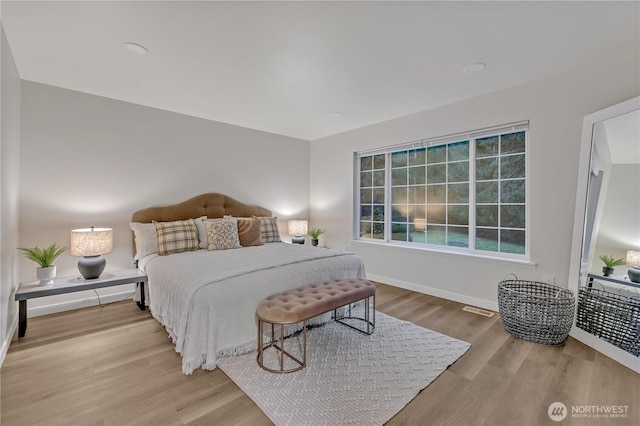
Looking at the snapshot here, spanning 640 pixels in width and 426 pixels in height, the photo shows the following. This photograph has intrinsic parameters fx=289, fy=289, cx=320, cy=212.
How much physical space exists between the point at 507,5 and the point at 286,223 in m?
4.12

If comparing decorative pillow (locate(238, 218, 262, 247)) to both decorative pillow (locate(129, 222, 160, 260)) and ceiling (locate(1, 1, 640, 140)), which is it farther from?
ceiling (locate(1, 1, 640, 140))

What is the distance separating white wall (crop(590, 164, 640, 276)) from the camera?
89.6 inches

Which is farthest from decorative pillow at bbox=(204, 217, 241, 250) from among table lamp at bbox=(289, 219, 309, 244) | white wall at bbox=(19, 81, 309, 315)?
table lamp at bbox=(289, 219, 309, 244)

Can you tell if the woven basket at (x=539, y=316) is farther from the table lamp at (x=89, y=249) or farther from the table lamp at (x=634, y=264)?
the table lamp at (x=89, y=249)

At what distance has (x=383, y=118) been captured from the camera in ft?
13.6

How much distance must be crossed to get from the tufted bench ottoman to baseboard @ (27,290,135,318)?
7.44 feet

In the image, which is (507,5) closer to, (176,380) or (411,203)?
(411,203)

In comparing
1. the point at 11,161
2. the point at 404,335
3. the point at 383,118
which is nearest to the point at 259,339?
the point at 404,335

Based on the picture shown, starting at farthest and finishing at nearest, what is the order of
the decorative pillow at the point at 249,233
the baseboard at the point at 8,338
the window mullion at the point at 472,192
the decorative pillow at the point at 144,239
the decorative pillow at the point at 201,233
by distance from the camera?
the decorative pillow at the point at 249,233 < the decorative pillow at the point at 201,233 < the window mullion at the point at 472,192 < the decorative pillow at the point at 144,239 < the baseboard at the point at 8,338

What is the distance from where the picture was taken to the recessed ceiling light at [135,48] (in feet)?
7.40

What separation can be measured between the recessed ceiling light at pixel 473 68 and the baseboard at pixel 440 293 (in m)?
2.42

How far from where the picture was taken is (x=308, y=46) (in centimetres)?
228

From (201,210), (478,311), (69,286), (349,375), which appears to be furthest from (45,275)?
(478,311)

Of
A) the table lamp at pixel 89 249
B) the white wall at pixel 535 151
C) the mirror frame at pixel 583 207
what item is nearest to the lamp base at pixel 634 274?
the mirror frame at pixel 583 207
